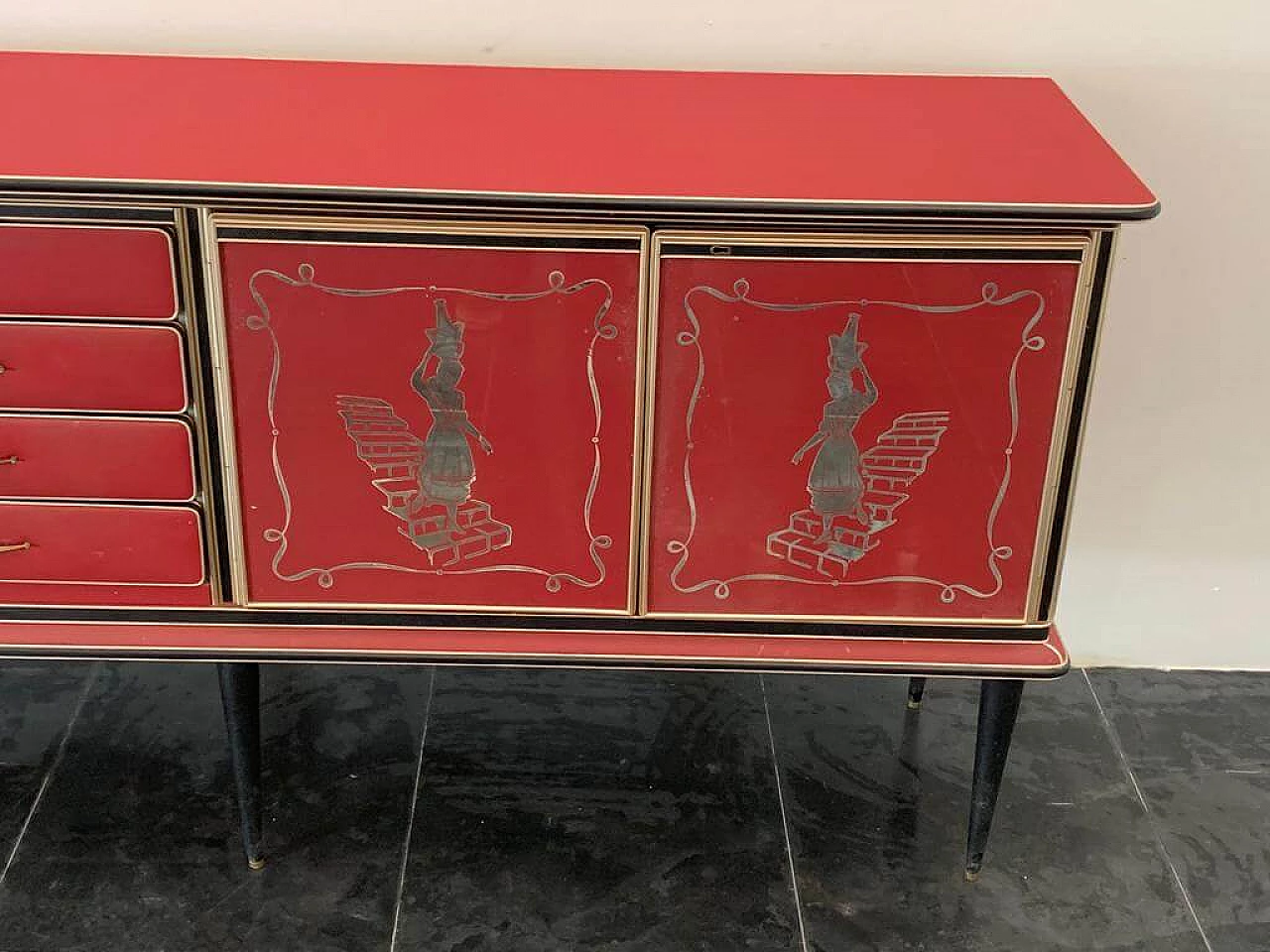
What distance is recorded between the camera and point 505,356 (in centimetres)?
143

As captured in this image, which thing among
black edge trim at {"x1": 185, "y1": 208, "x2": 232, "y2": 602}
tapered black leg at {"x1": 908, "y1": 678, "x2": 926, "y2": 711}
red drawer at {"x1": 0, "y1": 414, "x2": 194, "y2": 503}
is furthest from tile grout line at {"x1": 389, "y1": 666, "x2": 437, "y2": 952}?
tapered black leg at {"x1": 908, "y1": 678, "x2": 926, "y2": 711}

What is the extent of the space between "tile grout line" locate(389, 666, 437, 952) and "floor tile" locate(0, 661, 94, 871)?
0.48m

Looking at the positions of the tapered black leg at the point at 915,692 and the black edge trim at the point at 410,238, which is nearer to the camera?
the black edge trim at the point at 410,238

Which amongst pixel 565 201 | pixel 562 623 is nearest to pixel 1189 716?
pixel 562 623

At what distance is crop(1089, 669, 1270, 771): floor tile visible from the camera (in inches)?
78.3

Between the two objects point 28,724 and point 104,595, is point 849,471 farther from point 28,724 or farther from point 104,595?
point 28,724

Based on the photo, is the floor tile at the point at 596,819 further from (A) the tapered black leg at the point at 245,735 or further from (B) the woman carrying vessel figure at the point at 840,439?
(B) the woman carrying vessel figure at the point at 840,439

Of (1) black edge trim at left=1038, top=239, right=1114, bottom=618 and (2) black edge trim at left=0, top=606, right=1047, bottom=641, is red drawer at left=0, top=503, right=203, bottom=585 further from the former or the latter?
(1) black edge trim at left=1038, top=239, right=1114, bottom=618

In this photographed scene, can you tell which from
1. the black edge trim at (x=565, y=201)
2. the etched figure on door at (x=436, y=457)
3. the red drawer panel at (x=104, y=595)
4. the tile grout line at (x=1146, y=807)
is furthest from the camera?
the tile grout line at (x=1146, y=807)

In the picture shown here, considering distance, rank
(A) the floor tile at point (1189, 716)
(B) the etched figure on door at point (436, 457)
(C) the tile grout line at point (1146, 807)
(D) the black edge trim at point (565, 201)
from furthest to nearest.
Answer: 1. (A) the floor tile at point (1189, 716)
2. (C) the tile grout line at point (1146, 807)
3. (B) the etched figure on door at point (436, 457)
4. (D) the black edge trim at point (565, 201)

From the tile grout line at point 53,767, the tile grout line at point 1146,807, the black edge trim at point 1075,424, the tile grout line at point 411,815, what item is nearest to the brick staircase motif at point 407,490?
the tile grout line at point 411,815

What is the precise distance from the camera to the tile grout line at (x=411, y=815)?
1.70 metres

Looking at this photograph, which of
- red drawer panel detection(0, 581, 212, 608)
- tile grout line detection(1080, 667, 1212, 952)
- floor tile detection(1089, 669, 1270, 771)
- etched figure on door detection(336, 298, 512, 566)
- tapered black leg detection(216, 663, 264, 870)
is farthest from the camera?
floor tile detection(1089, 669, 1270, 771)

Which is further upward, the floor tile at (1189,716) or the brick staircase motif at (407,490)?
the brick staircase motif at (407,490)
